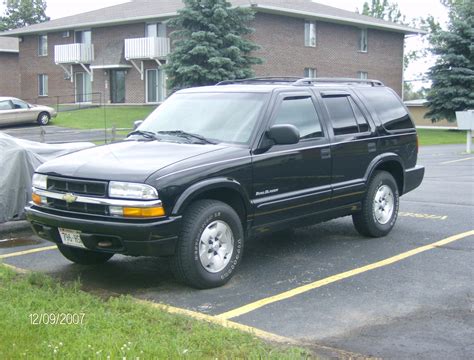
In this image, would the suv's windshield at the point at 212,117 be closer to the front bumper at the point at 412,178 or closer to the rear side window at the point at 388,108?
the rear side window at the point at 388,108

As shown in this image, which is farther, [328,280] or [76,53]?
[76,53]

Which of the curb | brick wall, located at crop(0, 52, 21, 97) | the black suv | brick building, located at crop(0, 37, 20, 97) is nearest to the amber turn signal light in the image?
the black suv

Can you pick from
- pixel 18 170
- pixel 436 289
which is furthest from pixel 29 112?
pixel 436 289

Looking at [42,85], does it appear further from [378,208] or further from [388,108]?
[378,208]

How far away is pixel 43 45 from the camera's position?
44.2 m

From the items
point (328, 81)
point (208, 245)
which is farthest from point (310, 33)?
point (208, 245)

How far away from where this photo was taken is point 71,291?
5.61 meters

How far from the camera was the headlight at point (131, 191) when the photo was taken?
5.49 metres

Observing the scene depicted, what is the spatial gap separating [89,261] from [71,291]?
1.30 metres

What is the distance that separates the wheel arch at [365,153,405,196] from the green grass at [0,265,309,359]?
12.3ft

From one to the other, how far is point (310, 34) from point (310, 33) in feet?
0.20

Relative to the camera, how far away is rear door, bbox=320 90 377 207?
24.3 ft
